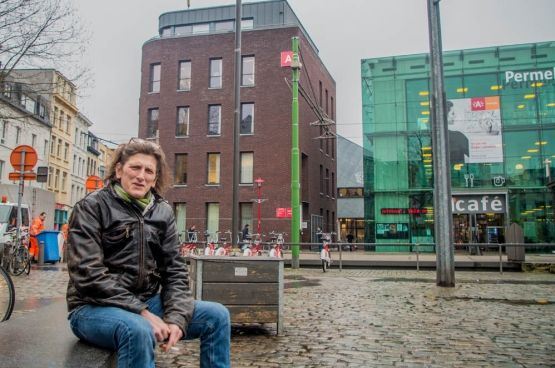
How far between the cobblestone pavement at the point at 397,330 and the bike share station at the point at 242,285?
0.94 feet

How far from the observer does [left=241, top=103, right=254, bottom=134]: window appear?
35.9m

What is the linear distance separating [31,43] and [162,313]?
14.0 m

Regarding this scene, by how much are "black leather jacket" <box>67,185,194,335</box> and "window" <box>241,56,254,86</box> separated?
113ft

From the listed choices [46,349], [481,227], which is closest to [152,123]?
[481,227]

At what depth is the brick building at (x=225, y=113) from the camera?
34.9m

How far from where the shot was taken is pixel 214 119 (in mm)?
36656

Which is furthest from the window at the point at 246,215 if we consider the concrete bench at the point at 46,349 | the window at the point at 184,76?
the concrete bench at the point at 46,349

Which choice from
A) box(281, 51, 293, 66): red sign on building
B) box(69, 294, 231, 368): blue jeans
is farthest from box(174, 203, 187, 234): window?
box(69, 294, 231, 368): blue jeans

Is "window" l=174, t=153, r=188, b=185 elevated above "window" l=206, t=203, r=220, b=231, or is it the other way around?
"window" l=174, t=153, r=188, b=185

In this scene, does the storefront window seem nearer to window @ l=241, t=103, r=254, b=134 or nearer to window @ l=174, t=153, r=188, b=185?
window @ l=241, t=103, r=254, b=134

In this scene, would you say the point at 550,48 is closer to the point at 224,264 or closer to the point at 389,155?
the point at 389,155

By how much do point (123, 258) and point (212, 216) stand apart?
33.1m

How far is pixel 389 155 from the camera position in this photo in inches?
1286

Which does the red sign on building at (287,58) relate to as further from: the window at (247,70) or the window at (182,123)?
the window at (182,123)
